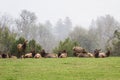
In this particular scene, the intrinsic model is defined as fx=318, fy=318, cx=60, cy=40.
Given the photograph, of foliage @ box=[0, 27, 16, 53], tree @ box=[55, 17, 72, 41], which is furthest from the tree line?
tree @ box=[55, 17, 72, 41]

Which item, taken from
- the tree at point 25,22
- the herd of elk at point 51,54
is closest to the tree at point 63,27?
the tree at point 25,22

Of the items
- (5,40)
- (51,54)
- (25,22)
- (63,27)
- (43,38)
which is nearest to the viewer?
(51,54)

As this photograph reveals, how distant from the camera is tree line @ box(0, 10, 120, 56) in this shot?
44500mm

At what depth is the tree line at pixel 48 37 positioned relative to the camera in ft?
146

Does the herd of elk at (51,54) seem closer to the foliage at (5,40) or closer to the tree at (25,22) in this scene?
the foliage at (5,40)

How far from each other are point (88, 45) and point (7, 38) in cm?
2448

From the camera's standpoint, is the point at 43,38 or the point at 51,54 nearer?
the point at 51,54

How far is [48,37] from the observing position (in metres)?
114

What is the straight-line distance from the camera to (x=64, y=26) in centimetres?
19125

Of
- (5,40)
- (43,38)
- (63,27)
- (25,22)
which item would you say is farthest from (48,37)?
(63,27)

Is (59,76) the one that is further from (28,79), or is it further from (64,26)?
(64,26)

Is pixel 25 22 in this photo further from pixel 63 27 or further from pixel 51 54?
pixel 63 27

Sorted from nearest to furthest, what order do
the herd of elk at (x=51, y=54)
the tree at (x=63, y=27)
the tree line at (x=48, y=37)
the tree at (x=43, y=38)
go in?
the herd of elk at (x=51, y=54) < the tree line at (x=48, y=37) < the tree at (x=43, y=38) < the tree at (x=63, y=27)

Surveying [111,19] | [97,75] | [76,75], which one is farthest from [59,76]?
[111,19]
